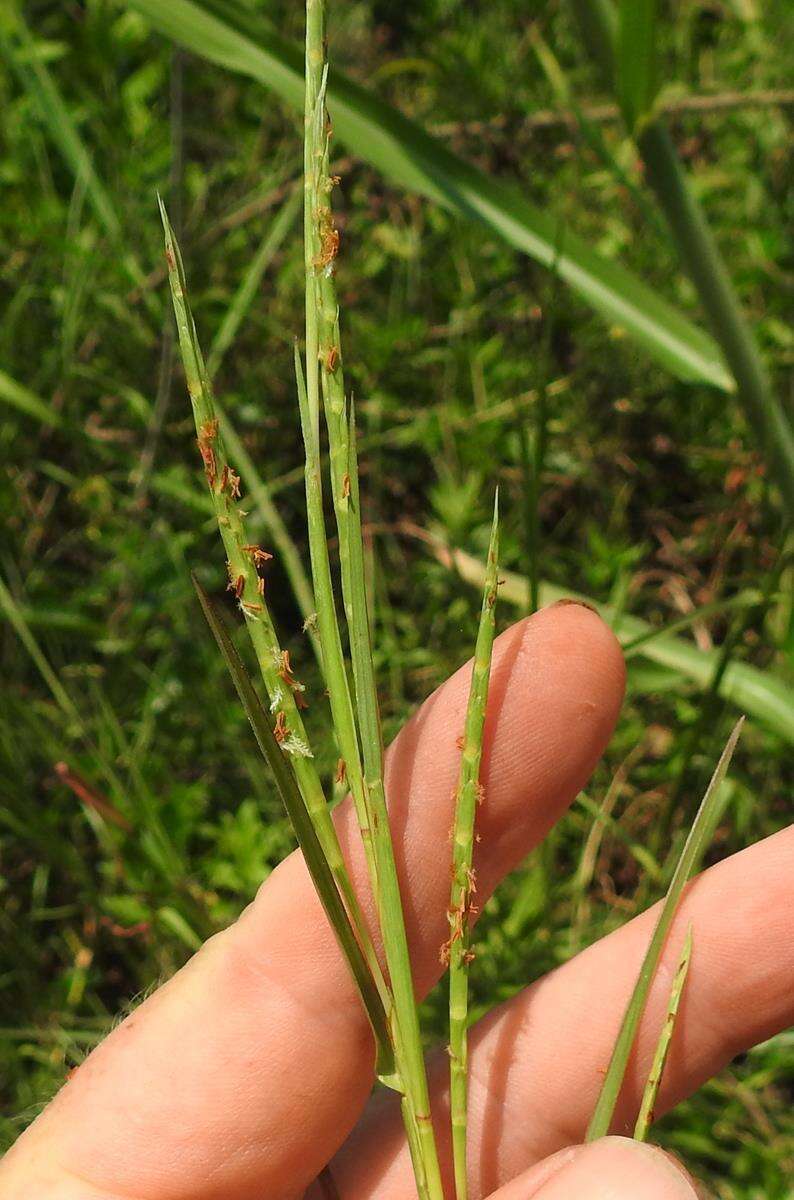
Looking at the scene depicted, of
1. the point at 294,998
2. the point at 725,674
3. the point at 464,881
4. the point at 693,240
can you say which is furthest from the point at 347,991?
the point at 693,240

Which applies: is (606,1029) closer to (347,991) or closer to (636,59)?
(347,991)

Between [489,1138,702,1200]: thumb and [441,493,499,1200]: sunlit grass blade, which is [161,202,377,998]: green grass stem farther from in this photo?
[489,1138,702,1200]: thumb

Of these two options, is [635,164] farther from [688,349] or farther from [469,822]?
[469,822]

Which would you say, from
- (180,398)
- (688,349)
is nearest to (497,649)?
(688,349)

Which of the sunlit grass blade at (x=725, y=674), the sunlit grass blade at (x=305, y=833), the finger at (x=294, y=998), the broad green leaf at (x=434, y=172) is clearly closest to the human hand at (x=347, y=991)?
the finger at (x=294, y=998)

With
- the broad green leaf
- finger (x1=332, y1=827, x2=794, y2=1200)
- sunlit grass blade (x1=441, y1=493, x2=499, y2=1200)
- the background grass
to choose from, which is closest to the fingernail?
sunlit grass blade (x1=441, y1=493, x2=499, y2=1200)

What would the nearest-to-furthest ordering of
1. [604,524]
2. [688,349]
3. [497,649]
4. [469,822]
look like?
[469,822] < [497,649] < [688,349] < [604,524]
